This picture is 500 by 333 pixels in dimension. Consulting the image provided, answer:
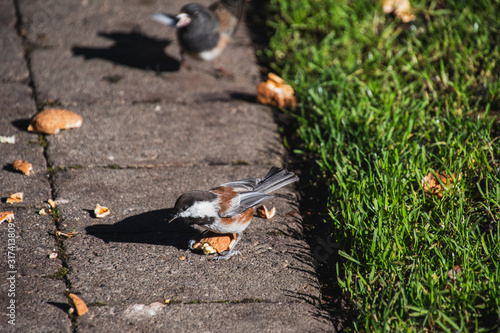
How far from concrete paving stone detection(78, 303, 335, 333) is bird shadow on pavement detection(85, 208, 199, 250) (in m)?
0.56

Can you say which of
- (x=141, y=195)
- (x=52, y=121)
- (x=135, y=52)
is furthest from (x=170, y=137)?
(x=135, y=52)

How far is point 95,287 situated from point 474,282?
6.48 feet

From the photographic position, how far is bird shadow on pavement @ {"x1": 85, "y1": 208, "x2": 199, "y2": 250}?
315cm

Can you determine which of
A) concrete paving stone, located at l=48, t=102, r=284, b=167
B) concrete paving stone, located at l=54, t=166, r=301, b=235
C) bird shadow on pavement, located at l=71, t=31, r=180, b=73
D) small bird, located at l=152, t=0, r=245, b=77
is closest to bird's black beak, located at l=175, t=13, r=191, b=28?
small bird, located at l=152, t=0, r=245, b=77

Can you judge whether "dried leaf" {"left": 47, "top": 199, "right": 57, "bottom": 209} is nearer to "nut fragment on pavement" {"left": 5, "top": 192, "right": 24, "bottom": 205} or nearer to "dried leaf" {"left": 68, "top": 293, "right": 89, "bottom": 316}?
"nut fragment on pavement" {"left": 5, "top": 192, "right": 24, "bottom": 205}

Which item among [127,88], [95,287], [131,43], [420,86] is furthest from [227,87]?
[95,287]

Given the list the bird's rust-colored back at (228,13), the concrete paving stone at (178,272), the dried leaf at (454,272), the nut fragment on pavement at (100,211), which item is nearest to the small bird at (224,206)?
the concrete paving stone at (178,272)

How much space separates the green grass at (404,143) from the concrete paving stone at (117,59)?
54 cm

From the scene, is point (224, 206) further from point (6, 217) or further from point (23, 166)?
point (23, 166)

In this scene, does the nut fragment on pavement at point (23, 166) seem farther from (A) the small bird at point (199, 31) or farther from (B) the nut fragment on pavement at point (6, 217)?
(A) the small bird at point (199, 31)

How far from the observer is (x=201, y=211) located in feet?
9.91

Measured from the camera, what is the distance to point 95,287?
275 centimetres

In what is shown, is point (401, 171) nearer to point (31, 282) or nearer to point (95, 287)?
point (95, 287)

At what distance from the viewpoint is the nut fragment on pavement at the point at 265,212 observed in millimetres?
3411
